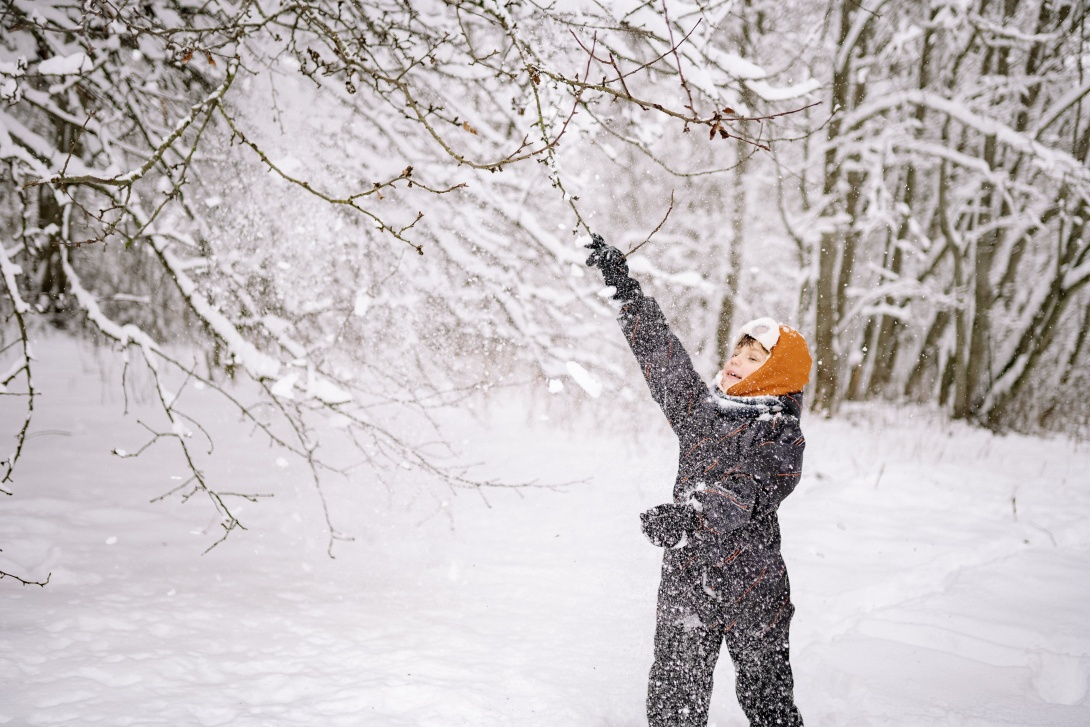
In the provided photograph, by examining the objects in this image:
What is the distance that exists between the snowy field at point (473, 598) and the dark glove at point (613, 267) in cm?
169

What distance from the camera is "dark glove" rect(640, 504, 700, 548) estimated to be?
2.06 meters

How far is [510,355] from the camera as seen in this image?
4352 millimetres

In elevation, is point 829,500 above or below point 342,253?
below

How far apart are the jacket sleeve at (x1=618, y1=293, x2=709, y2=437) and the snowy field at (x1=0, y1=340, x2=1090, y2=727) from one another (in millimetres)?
1317

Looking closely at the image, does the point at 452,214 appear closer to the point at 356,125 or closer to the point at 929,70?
the point at 356,125

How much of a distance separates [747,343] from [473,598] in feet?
7.34

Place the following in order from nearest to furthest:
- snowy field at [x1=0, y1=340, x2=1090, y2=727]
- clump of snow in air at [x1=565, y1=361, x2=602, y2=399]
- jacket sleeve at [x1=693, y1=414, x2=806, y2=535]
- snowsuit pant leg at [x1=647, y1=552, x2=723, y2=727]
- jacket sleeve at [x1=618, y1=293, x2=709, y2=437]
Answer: jacket sleeve at [x1=693, y1=414, x2=806, y2=535] < snowsuit pant leg at [x1=647, y1=552, x2=723, y2=727] < jacket sleeve at [x1=618, y1=293, x2=709, y2=437] < snowy field at [x1=0, y1=340, x2=1090, y2=727] < clump of snow in air at [x1=565, y1=361, x2=602, y2=399]

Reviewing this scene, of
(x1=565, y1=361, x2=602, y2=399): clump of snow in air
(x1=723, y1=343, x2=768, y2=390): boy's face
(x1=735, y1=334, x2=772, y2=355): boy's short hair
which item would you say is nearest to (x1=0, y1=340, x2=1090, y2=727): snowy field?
(x1=565, y1=361, x2=602, y2=399): clump of snow in air

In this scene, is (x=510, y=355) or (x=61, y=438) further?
(x=61, y=438)

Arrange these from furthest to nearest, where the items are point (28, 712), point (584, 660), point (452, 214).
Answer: point (452, 214)
point (584, 660)
point (28, 712)

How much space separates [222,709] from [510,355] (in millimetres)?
2679

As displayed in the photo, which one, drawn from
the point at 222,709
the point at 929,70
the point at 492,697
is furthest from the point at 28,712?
the point at 929,70

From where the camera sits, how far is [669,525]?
81.4 inches

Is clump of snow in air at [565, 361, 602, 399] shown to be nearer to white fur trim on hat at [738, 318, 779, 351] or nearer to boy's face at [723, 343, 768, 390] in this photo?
boy's face at [723, 343, 768, 390]
